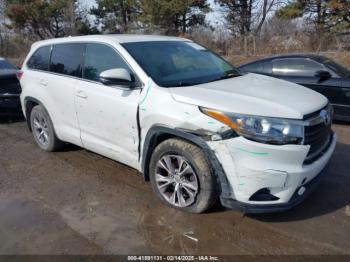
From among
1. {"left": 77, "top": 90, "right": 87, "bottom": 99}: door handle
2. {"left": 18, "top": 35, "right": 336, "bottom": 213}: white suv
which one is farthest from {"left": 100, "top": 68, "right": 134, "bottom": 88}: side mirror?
{"left": 77, "top": 90, "right": 87, "bottom": 99}: door handle

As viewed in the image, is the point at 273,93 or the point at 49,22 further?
the point at 49,22

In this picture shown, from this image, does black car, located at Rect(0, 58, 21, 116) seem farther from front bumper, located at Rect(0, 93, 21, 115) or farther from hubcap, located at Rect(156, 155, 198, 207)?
hubcap, located at Rect(156, 155, 198, 207)

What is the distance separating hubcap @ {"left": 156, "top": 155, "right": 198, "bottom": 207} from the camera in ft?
12.2

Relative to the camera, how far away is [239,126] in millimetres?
3281

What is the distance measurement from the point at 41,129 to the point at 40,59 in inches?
42.7

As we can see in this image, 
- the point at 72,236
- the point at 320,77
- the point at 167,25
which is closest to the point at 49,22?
the point at 167,25

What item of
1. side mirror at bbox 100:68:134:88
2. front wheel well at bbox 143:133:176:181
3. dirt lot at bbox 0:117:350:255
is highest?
side mirror at bbox 100:68:134:88

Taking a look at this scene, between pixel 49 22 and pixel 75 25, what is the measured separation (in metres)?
2.41

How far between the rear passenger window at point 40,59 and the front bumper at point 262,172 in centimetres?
338

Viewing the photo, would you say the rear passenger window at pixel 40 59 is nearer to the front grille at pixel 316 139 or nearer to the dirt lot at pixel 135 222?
the dirt lot at pixel 135 222

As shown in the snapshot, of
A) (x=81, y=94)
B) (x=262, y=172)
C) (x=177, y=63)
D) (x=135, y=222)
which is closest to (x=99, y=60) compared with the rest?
(x=81, y=94)

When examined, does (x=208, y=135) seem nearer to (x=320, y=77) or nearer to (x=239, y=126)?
(x=239, y=126)

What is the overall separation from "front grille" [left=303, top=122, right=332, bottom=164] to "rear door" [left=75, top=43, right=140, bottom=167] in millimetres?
1738

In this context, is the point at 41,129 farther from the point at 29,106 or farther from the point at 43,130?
the point at 29,106
